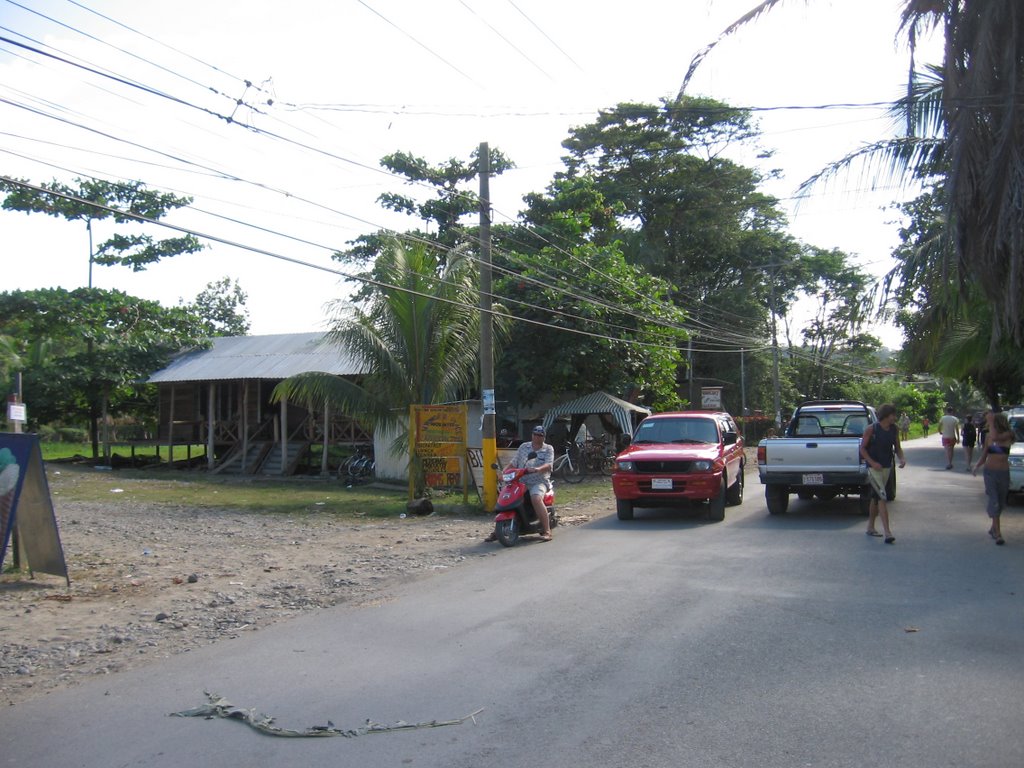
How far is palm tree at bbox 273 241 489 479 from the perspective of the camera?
18375 millimetres

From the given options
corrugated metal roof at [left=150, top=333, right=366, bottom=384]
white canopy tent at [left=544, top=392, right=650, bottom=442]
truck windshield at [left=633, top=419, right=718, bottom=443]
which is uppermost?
corrugated metal roof at [left=150, top=333, right=366, bottom=384]

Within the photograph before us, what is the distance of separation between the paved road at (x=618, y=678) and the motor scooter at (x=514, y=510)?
2234 mm

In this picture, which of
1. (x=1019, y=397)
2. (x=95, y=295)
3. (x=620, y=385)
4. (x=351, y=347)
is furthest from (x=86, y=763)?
(x=1019, y=397)

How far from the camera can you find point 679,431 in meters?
16.4

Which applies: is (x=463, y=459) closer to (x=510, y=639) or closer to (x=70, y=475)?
(x=510, y=639)

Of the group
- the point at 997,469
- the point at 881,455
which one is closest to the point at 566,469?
the point at 881,455

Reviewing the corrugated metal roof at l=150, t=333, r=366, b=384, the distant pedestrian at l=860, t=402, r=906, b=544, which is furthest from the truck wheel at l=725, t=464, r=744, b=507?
the corrugated metal roof at l=150, t=333, r=366, b=384

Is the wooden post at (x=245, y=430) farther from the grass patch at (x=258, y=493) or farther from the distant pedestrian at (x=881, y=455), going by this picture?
the distant pedestrian at (x=881, y=455)

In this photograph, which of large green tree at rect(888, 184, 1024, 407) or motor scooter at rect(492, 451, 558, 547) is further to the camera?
large green tree at rect(888, 184, 1024, 407)

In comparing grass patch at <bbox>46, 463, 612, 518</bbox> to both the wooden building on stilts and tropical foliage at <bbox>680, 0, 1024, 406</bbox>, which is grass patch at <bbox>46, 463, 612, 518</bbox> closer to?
the wooden building on stilts

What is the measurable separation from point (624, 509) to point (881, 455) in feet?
14.7

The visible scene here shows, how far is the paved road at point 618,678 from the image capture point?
4.72 metres

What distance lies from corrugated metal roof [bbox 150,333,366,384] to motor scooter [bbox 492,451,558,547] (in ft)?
44.0

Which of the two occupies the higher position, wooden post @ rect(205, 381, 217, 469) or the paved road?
wooden post @ rect(205, 381, 217, 469)
